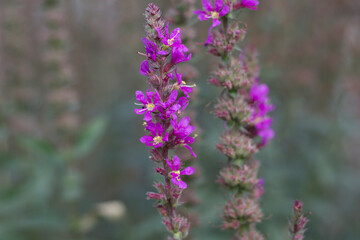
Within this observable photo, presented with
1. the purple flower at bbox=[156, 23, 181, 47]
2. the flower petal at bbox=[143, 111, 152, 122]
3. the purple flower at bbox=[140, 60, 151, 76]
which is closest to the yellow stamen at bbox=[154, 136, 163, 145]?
the flower petal at bbox=[143, 111, 152, 122]

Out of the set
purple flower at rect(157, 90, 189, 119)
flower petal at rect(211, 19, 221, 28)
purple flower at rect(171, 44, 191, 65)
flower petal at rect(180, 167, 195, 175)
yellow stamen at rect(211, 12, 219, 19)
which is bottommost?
flower petal at rect(180, 167, 195, 175)

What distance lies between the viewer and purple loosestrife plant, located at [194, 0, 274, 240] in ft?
8.11

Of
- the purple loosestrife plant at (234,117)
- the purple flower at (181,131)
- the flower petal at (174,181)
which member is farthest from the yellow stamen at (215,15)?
the flower petal at (174,181)

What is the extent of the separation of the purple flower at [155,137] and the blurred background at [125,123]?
111 inches

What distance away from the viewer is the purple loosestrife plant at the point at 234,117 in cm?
247

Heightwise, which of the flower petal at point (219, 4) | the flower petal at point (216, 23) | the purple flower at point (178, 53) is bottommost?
the purple flower at point (178, 53)

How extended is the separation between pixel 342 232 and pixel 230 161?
415cm

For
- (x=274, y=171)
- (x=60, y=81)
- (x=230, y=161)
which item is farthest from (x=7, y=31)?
(x=230, y=161)

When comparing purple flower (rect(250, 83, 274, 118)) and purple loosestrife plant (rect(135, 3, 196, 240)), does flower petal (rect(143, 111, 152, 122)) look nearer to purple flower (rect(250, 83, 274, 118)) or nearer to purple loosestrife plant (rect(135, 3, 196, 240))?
purple loosestrife plant (rect(135, 3, 196, 240))

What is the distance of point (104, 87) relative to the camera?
7.75 m

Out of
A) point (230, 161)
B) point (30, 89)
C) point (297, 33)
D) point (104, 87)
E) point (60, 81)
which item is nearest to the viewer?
point (230, 161)

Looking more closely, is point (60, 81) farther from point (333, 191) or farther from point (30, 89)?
point (333, 191)

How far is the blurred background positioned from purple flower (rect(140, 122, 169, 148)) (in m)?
2.81

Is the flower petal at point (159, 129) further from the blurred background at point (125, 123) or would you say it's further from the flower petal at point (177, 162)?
the blurred background at point (125, 123)
